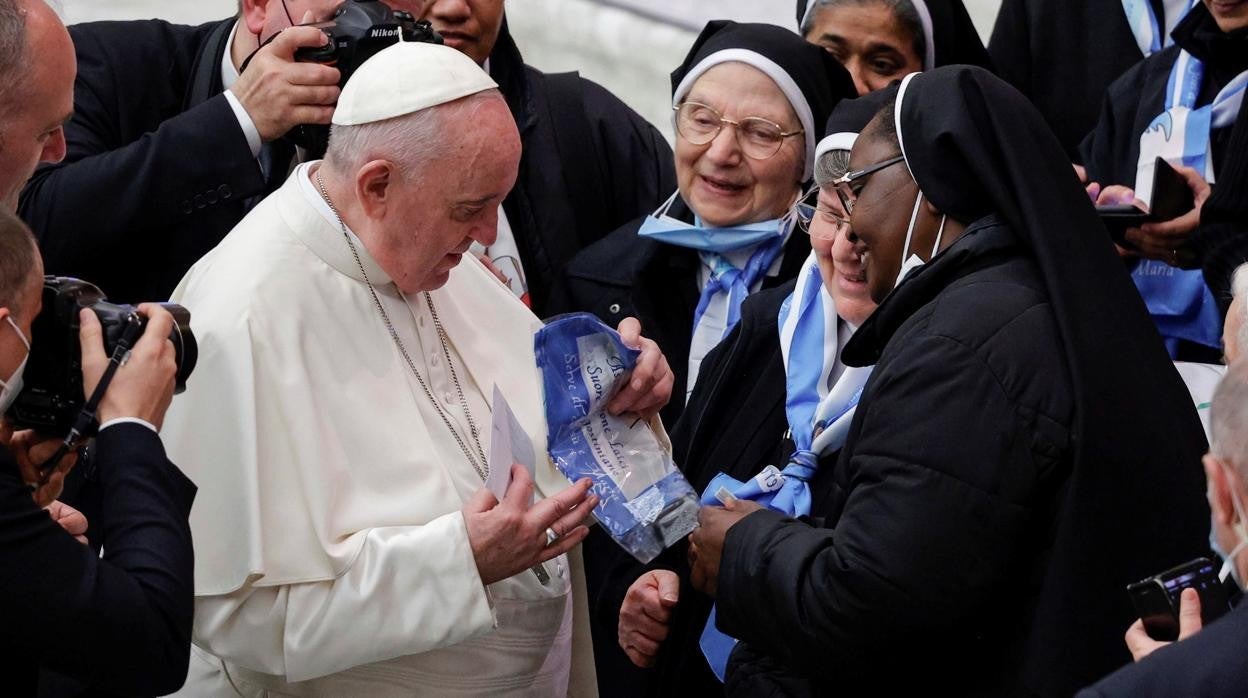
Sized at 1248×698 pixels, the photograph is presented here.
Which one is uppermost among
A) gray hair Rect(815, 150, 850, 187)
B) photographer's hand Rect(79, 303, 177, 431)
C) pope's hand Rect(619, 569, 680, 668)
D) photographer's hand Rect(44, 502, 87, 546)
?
gray hair Rect(815, 150, 850, 187)

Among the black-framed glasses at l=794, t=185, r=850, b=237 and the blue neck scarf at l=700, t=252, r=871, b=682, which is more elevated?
the black-framed glasses at l=794, t=185, r=850, b=237

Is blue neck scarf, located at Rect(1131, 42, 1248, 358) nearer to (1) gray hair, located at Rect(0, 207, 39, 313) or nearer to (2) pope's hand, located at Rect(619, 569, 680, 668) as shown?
(2) pope's hand, located at Rect(619, 569, 680, 668)

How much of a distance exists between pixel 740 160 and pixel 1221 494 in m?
2.15

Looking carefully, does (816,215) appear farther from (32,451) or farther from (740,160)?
(32,451)

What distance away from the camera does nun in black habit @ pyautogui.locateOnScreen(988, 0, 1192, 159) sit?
5.04 m

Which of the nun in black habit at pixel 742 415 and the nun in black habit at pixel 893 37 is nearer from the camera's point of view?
the nun in black habit at pixel 742 415

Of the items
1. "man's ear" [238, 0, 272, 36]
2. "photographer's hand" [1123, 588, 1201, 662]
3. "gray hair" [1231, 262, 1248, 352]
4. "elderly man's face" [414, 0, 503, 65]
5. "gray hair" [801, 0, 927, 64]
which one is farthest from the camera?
"gray hair" [801, 0, 927, 64]

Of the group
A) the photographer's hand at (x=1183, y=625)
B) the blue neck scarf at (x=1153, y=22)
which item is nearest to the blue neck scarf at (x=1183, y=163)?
the blue neck scarf at (x=1153, y=22)

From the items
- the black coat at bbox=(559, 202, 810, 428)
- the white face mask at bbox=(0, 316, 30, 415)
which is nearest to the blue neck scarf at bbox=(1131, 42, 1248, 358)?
the black coat at bbox=(559, 202, 810, 428)

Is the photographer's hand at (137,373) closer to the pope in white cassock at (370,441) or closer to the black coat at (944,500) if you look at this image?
the pope in white cassock at (370,441)

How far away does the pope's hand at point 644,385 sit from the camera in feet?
11.0

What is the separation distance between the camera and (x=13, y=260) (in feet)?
7.92

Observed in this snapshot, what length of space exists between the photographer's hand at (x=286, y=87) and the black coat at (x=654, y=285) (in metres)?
0.90

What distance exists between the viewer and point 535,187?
448 centimetres
